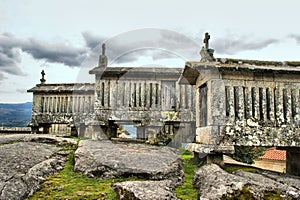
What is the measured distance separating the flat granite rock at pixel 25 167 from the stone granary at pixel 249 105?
10.9 feet

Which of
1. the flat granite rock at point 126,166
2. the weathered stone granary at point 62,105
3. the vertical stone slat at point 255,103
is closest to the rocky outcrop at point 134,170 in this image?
the flat granite rock at point 126,166

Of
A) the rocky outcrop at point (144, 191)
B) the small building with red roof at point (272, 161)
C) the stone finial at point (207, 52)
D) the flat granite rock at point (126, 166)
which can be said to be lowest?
the small building with red roof at point (272, 161)

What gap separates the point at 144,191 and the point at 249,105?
3585 mm

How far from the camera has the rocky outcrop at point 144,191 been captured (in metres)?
3.78

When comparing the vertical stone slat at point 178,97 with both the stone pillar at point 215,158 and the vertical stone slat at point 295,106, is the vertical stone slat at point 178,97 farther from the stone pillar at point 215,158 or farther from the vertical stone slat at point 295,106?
the vertical stone slat at point 295,106

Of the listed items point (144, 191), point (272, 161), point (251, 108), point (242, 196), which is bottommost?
point (272, 161)

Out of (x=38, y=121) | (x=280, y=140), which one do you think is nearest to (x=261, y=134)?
(x=280, y=140)

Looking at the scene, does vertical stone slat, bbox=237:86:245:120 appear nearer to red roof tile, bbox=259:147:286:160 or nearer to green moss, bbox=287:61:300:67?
green moss, bbox=287:61:300:67

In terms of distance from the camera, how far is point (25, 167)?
4.92 m

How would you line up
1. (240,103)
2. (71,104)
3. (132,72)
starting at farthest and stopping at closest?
(71,104) < (132,72) < (240,103)

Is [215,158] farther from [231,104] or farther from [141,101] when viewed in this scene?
[141,101]

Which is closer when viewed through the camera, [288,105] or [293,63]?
[288,105]

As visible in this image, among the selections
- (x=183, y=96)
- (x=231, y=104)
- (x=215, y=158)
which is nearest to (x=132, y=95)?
(x=183, y=96)

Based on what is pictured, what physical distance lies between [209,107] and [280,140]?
1.81 m
